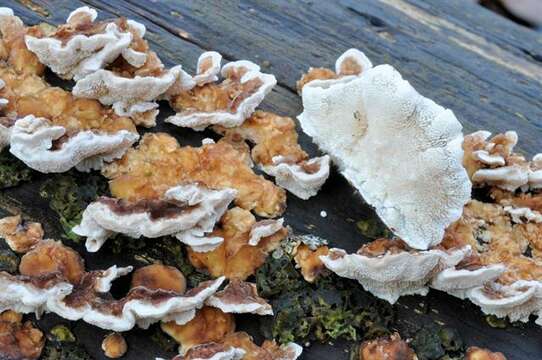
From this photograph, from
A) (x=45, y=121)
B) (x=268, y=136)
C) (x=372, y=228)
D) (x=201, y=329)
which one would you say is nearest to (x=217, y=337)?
(x=201, y=329)

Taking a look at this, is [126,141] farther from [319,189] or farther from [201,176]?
[319,189]

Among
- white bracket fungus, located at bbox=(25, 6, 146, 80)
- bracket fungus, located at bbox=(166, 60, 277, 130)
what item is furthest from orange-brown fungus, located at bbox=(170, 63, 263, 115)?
white bracket fungus, located at bbox=(25, 6, 146, 80)

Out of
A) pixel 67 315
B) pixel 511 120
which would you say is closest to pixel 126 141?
pixel 67 315

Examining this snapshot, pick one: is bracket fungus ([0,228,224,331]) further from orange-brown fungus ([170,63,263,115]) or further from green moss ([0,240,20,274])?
orange-brown fungus ([170,63,263,115])

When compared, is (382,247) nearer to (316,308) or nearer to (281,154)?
(316,308)

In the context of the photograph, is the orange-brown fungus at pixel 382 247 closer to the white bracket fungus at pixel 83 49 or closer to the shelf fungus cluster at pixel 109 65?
the shelf fungus cluster at pixel 109 65

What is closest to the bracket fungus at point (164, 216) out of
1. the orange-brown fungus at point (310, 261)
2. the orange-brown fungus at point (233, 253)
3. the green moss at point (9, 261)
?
the orange-brown fungus at point (233, 253)
